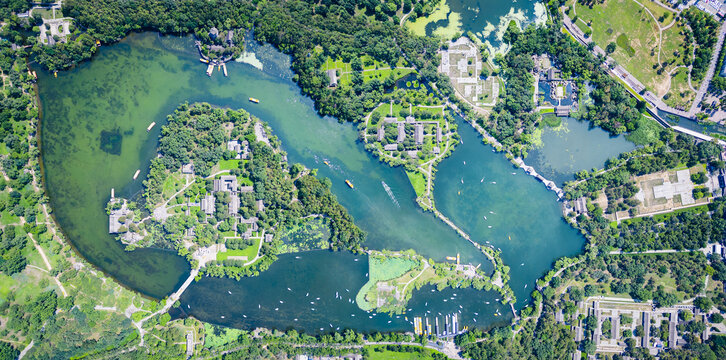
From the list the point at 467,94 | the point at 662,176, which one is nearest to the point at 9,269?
the point at 467,94

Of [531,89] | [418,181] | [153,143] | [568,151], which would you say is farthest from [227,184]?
[568,151]

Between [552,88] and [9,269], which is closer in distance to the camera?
[9,269]

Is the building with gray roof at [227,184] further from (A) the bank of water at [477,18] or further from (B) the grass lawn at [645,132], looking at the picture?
(B) the grass lawn at [645,132]

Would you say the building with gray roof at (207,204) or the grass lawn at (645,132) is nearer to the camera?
the building with gray roof at (207,204)

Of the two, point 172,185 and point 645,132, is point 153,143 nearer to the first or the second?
point 172,185

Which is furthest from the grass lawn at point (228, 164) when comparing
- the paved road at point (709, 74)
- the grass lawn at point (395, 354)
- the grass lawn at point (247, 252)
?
the paved road at point (709, 74)

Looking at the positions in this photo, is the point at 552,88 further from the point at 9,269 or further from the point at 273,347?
the point at 9,269
